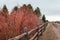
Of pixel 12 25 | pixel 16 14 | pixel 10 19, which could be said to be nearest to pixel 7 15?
→ pixel 10 19

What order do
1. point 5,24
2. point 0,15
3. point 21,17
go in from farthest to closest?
point 21,17 → point 0,15 → point 5,24

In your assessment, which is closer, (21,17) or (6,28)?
(6,28)

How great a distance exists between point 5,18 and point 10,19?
42 cm

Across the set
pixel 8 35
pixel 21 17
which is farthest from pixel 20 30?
pixel 21 17

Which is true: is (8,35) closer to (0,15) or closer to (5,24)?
(5,24)

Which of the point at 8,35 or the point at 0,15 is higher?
the point at 0,15

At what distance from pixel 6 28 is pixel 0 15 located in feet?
6.71

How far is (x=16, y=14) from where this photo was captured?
22.4m

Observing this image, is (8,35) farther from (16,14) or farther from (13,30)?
(16,14)

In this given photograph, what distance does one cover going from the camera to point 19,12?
23.2m

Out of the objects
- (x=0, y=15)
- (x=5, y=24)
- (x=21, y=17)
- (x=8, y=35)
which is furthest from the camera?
(x=21, y=17)

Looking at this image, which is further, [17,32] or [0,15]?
[0,15]

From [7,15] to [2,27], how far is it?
2425mm

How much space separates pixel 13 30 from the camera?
1688cm
